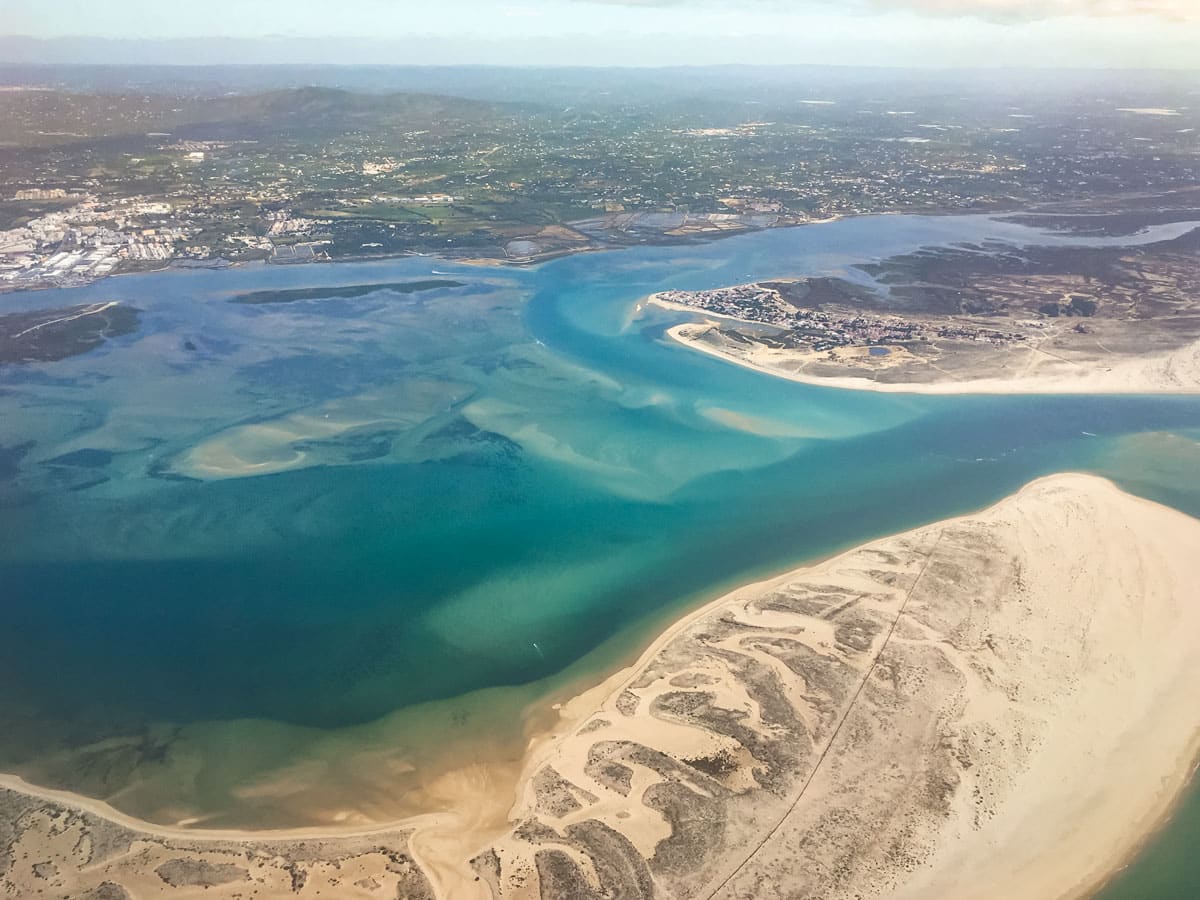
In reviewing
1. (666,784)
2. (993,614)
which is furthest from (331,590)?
(993,614)

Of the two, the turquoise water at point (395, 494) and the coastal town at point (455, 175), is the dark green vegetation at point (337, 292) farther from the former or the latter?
the coastal town at point (455, 175)

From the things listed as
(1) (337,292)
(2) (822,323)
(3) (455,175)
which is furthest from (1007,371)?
(3) (455,175)

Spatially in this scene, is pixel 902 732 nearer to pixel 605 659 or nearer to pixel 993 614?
pixel 993 614

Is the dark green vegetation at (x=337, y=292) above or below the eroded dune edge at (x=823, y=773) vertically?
above

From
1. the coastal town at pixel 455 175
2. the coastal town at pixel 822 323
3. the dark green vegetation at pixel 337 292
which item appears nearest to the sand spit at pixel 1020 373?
the coastal town at pixel 822 323

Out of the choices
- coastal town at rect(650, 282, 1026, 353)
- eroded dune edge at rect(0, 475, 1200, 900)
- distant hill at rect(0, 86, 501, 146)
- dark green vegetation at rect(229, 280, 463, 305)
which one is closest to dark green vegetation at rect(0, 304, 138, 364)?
dark green vegetation at rect(229, 280, 463, 305)

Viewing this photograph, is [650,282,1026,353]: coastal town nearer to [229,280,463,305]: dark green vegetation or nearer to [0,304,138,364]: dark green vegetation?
[229,280,463,305]: dark green vegetation
